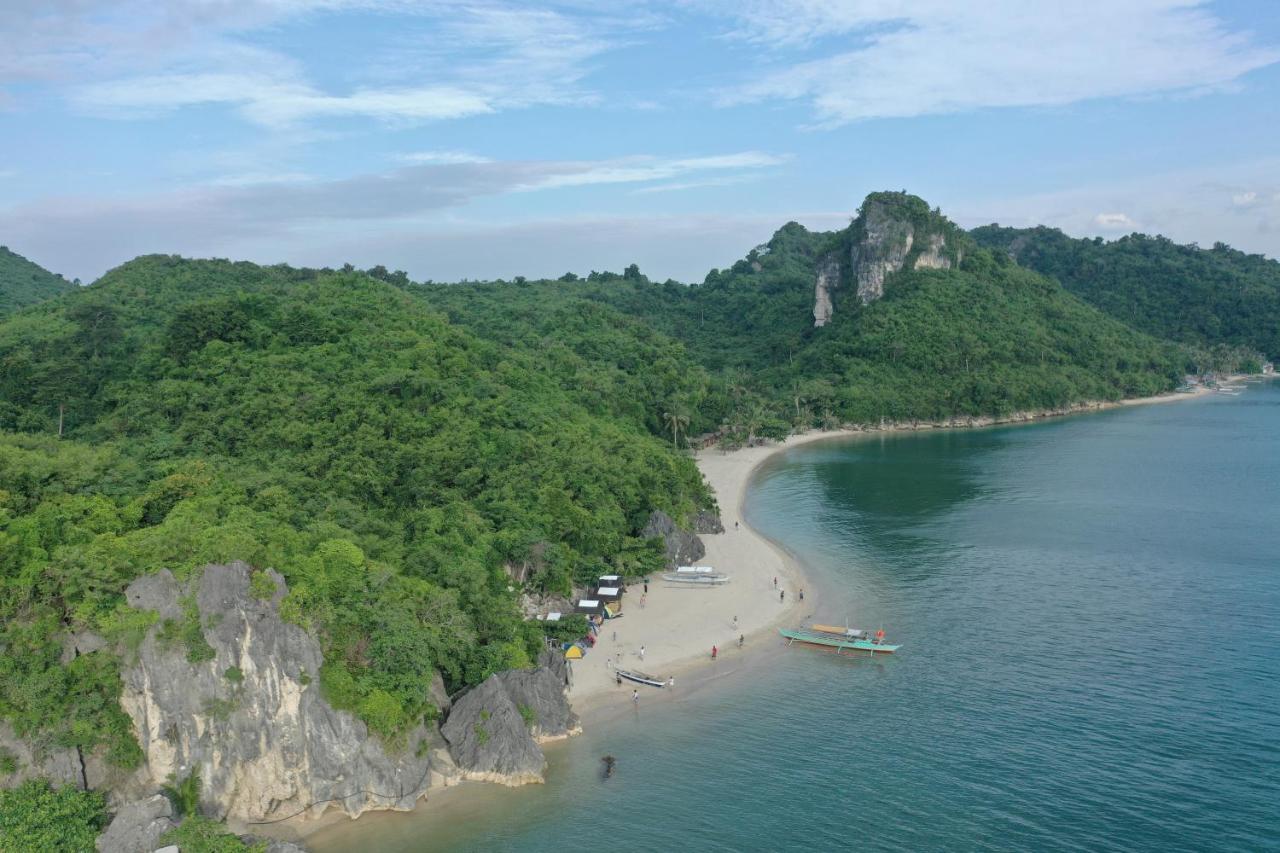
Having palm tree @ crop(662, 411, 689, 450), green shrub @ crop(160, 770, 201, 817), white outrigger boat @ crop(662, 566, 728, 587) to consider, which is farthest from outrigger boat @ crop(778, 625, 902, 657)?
palm tree @ crop(662, 411, 689, 450)

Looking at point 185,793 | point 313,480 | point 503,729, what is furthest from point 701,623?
point 185,793

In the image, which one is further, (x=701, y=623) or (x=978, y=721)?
(x=701, y=623)

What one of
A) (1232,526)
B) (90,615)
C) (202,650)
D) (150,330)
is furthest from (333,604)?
(1232,526)

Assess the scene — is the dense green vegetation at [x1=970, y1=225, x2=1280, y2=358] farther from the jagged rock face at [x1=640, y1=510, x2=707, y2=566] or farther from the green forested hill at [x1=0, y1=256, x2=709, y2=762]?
the jagged rock face at [x1=640, y1=510, x2=707, y2=566]

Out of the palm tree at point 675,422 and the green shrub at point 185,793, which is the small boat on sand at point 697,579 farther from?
the palm tree at point 675,422

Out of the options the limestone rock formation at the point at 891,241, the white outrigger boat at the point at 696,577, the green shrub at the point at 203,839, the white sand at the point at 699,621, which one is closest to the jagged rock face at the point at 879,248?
the limestone rock formation at the point at 891,241

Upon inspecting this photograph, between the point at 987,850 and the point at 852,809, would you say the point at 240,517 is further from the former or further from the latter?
the point at 987,850

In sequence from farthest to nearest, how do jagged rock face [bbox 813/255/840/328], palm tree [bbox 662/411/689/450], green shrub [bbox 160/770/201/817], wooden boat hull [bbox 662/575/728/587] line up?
jagged rock face [bbox 813/255/840/328]
palm tree [bbox 662/411/689/450]
wooden boat hull [bbox 662/575/728/587]
green shrub [bbox 160/770/201/817]

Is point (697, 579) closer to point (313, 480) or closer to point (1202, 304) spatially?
point (313, 480)
